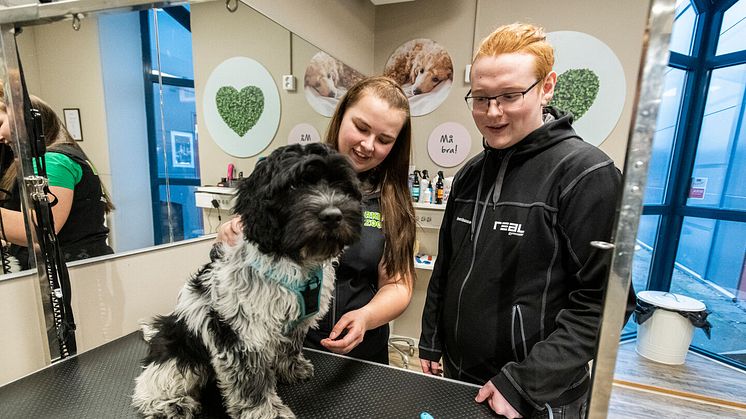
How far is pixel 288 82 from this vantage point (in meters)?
2.58

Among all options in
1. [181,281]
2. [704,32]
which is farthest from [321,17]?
[704,32]

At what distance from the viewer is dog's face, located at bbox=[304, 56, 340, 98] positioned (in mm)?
2818

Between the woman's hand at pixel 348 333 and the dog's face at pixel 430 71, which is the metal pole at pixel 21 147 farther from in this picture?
the dog's face at pixel 430 71

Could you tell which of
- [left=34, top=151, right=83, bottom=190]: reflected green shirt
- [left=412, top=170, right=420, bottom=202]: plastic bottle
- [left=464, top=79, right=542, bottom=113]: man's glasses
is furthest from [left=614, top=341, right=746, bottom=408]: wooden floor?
[left=34, top=151, right=83, bottom=190]: reflected green shirt

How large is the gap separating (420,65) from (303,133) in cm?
156

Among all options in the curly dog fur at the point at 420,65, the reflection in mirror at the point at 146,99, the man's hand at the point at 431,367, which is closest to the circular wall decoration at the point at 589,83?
the curly dog fur at the point at 420,65

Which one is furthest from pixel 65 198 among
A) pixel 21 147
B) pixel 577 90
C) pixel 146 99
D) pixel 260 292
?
pixel 577 90

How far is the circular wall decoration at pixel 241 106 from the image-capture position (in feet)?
6.73

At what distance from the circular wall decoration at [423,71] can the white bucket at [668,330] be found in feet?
9.97

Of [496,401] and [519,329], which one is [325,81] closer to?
[519,329]

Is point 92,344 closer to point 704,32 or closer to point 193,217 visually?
point 193,217

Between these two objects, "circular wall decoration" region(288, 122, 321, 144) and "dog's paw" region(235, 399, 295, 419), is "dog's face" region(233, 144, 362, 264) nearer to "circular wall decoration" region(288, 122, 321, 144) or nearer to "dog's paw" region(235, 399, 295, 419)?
"dog's paw" region(235, 399, 295, 419)

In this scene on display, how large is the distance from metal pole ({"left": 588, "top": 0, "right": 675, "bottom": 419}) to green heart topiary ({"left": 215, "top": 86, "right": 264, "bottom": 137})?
6.99 feet

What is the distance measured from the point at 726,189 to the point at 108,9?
5.16m
